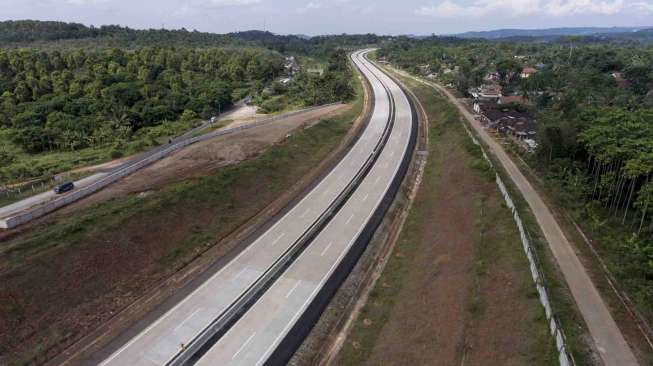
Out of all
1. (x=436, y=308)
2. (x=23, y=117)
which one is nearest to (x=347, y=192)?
(x=436, y=308)

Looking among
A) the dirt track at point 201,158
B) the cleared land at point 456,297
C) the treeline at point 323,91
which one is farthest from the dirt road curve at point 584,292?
the treeline at point 323,91

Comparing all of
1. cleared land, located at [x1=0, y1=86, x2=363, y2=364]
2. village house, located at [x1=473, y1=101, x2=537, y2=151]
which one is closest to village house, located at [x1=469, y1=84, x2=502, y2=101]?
village house, located at [x1=473, y1=101, x2=537, y2=151]

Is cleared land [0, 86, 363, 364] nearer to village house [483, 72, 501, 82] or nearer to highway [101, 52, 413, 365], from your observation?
highway [101, 52, 413, 365]

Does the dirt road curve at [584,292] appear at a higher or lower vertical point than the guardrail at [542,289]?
lower

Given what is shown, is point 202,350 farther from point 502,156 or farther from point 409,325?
point 502,156

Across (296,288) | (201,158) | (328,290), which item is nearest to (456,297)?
(328,290)

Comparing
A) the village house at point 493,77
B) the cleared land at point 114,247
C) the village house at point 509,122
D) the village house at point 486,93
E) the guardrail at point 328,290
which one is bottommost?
the guardrail at point 328,290

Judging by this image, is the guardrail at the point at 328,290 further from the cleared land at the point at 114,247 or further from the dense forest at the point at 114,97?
the dense forest at the point at 114,97
